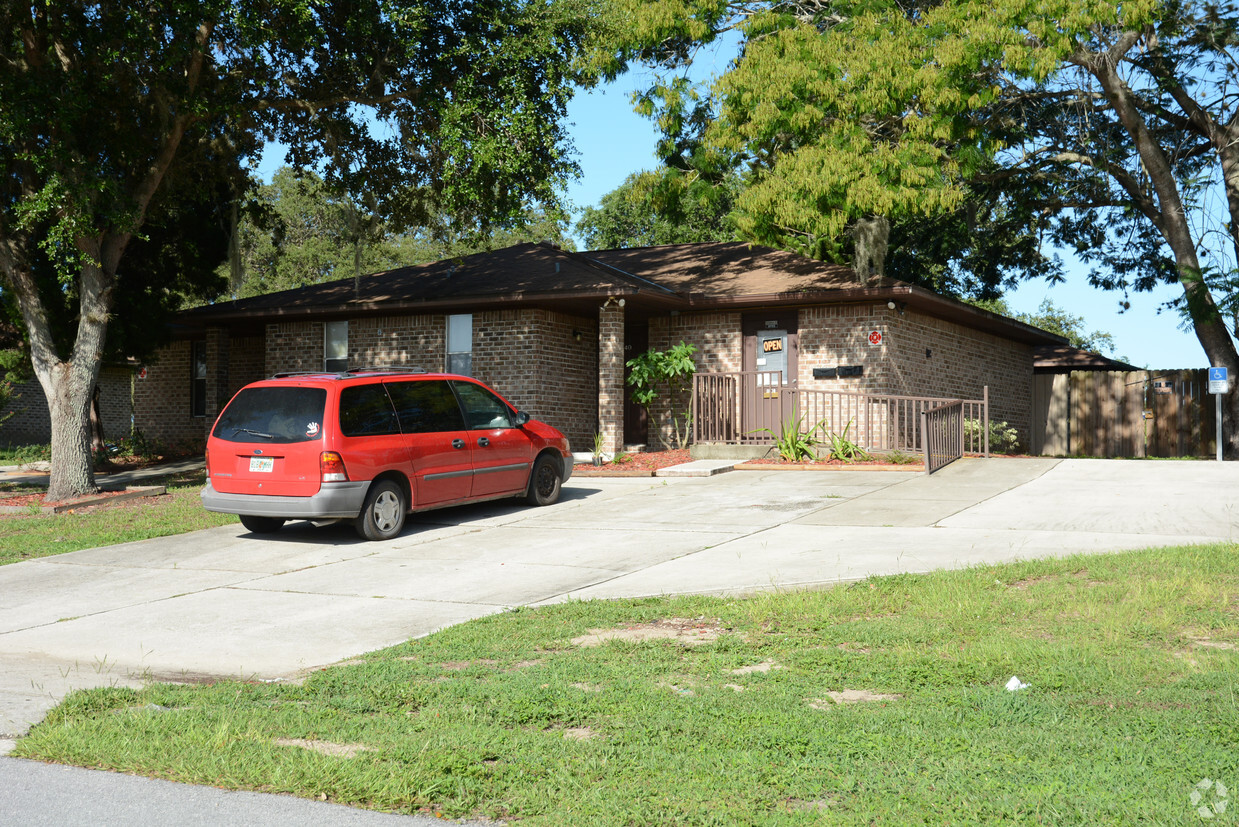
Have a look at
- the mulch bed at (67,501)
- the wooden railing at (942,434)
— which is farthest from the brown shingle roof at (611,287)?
the mulch bed at (67,501)

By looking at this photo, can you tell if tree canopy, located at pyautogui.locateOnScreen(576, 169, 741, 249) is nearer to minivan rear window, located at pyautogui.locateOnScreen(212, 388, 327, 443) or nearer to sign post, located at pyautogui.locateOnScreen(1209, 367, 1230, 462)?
sign post, located at pyautogui.locateOnScreen(1209, 367, 1230, 462)

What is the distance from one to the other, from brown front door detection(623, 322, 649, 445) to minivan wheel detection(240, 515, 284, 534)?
10.0 metres

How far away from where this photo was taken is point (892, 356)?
1878cm

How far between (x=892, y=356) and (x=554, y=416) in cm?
627

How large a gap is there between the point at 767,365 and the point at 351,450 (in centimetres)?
1087

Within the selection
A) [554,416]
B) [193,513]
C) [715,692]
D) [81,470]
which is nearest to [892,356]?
[554,416]

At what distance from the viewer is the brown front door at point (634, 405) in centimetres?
2072

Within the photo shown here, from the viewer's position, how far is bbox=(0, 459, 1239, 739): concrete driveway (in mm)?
6641

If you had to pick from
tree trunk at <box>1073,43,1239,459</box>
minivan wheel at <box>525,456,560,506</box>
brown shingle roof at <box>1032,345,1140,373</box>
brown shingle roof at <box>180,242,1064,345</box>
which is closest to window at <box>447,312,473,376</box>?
brown shingle roof at <box>180,242,1064,345</box>

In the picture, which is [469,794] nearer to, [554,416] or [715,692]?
[715,692]

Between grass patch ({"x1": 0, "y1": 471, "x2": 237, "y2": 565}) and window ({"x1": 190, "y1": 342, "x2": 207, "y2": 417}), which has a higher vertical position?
window ({"x1": 190, "y1": 342, "x2": 207, "y2": 417})

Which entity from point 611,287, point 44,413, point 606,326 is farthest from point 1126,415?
point 44,413

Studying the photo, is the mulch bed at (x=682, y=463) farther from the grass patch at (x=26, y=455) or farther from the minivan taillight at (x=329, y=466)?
the grass patch at (x=26, y=455)

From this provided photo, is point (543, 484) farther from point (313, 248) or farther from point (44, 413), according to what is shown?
point (313, 248)
